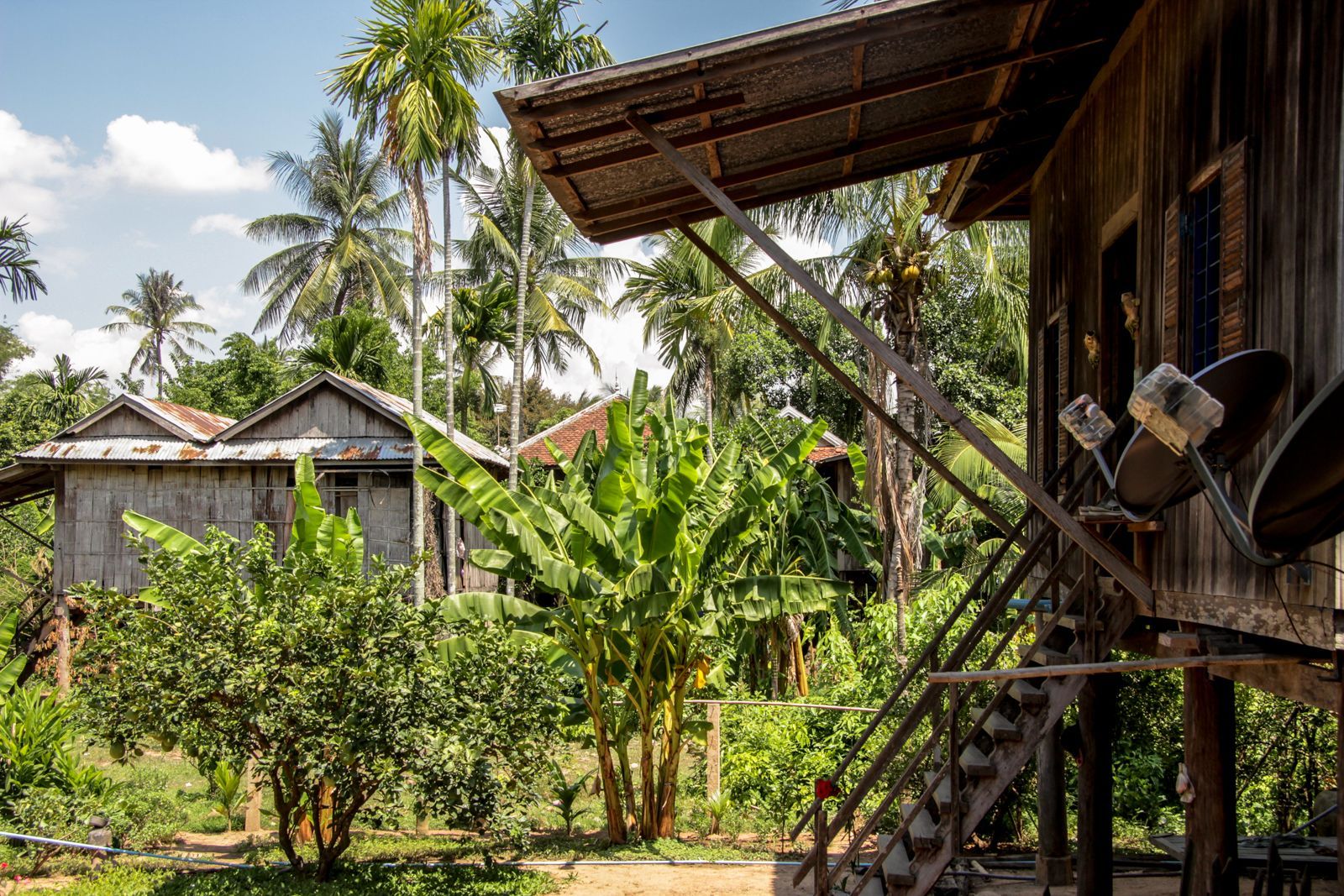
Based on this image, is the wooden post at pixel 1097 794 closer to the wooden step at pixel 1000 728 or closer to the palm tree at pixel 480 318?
the wooden step at pixel 1000 728

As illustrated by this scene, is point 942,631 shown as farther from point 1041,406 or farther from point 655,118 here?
point 655,118

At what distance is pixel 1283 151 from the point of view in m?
4.77

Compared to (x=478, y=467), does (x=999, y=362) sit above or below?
above

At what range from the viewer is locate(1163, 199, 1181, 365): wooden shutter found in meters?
6.12

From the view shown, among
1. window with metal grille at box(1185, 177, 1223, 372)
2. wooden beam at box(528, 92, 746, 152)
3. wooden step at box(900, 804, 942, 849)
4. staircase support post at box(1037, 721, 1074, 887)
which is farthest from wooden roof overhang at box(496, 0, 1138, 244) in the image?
staircase support post at box(1037, 721, 1074, 887)

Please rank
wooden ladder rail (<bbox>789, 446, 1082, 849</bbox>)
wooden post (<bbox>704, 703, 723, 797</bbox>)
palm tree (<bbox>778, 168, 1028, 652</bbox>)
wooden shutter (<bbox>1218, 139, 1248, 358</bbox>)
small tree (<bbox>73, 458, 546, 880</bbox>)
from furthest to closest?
palm tree (<bbox>778, 168, 1028, 652</bbox>), wooden post (<bbox>704, 703, 723, 797</bbox>), small tree (<bbox>73, 458, 546, 880</bbox>), wooden ladder rail (<bbox>789, 446, 1082, 849</bbox>), wooden shutter (<bbox>1218, 139, 1248, 358</bbox>)

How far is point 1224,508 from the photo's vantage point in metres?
3.68

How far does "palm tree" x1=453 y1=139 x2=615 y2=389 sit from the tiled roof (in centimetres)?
199

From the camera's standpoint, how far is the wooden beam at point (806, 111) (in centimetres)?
670

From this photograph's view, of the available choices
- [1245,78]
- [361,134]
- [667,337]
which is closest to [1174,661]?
[1245,78]

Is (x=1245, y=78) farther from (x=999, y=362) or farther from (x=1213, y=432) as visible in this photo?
(x=999, y=362)

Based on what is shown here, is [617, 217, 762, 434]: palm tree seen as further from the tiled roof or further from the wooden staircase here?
the wooden staircase

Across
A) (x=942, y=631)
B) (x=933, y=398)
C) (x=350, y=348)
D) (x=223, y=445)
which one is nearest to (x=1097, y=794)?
(x=942, y=631)

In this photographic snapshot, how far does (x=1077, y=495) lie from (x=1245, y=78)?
290 cm
